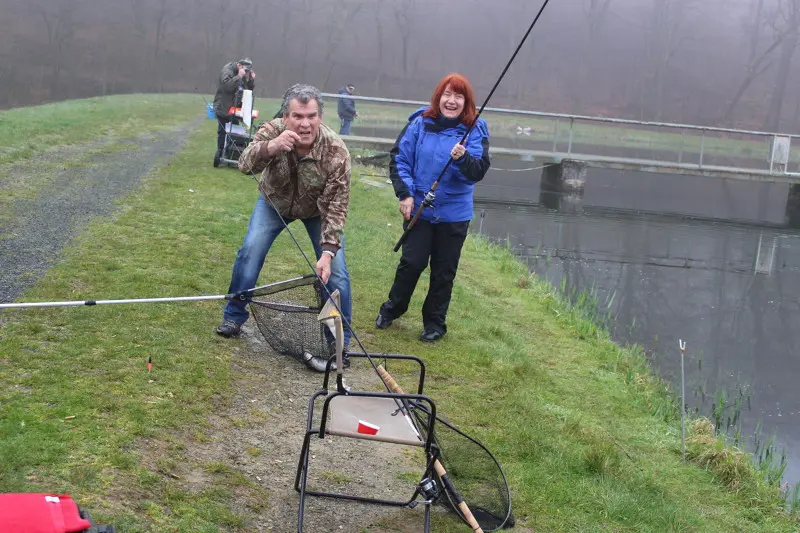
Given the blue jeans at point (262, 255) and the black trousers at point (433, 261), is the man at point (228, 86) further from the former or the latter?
the blue jeans at point (262, 255)

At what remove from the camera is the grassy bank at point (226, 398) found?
13.2 feet

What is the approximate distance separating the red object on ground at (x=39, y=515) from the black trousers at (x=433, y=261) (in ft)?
12.9

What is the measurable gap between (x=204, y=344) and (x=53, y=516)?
9.65 ft

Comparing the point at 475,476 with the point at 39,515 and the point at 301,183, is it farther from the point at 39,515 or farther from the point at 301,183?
the point at 301,183

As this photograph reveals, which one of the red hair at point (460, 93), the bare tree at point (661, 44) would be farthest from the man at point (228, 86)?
the bare tree at point (661, 44)

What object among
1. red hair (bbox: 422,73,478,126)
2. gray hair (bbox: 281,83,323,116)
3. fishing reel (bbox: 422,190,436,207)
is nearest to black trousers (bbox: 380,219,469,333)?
fishing reel (bbox: 422,190,436,207)

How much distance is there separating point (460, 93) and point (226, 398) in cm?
271

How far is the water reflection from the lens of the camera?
9367 mm

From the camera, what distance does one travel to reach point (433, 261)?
6.87m

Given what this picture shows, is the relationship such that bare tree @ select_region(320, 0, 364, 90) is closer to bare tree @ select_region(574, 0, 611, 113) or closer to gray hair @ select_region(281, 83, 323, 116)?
bare tree @ select_region(574, 0, 611, 113)

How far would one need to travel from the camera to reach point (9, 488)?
3.62m

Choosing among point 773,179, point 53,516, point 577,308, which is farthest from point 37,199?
point 773,179

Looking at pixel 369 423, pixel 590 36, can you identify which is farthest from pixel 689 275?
pixel 590 36

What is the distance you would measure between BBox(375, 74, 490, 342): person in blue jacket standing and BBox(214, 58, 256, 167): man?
326 inches
